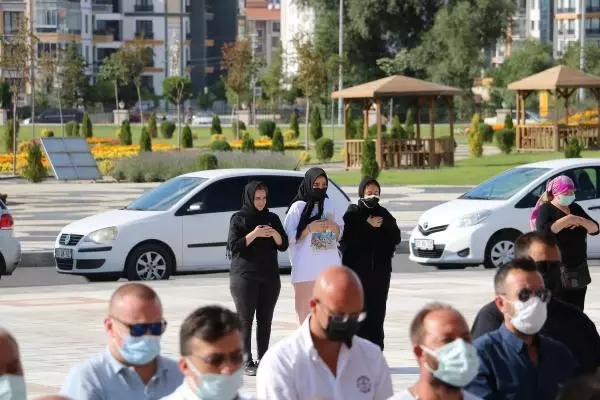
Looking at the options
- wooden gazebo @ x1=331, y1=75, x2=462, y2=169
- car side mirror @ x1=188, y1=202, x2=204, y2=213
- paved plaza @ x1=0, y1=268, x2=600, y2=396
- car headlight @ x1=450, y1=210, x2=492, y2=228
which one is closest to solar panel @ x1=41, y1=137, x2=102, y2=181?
wooden gazebo @ x1=331, y1=75, x2=462, y2=169

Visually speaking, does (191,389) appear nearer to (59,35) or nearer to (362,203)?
Result: (362,203)

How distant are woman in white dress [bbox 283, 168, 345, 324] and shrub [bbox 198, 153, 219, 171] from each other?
29.5 m

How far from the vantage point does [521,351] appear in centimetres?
727

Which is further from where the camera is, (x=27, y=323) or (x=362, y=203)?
(x=27, y=323)

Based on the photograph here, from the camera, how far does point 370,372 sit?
6.94 meters

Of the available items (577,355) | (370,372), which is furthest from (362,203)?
(370,372)

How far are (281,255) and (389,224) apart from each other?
799cm

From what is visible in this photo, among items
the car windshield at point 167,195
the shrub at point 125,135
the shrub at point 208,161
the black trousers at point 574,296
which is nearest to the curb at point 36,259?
the car windshield at point 167,195

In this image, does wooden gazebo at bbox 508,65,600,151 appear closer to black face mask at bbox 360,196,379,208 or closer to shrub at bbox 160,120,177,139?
shrub at bbox 160,120,177,139

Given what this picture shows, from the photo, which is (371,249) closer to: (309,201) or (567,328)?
(309,201)

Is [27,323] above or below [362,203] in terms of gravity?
below

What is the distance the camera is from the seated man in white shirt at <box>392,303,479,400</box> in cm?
596

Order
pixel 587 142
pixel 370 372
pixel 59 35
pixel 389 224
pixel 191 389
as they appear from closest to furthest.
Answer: pixel 191 389 < pixel 370 372 < pixel 389 224 < pixel 587 142 < pixel 59 35

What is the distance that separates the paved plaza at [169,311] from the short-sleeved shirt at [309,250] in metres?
0.94
